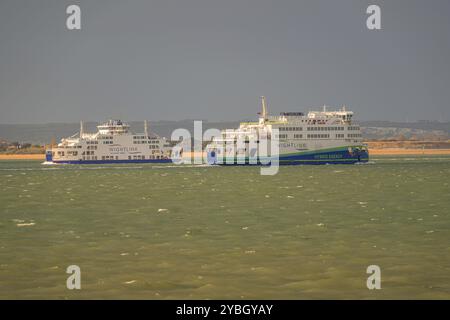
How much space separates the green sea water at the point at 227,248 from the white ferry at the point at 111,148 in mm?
110692

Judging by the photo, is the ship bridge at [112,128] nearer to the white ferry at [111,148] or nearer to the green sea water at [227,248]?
the white ferry at [111,148]

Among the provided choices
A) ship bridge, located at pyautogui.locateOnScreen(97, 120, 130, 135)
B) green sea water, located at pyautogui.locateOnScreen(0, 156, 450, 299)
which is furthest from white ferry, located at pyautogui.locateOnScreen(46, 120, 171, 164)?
green sea water, located at pyautogui.locateOnScreen(0, 156, 450, 299)

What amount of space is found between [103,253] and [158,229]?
18.3 ft

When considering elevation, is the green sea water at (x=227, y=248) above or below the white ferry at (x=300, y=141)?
below

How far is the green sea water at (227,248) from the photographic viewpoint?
52.5 feet

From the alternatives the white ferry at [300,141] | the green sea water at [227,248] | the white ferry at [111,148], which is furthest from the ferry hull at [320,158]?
the green sea water at [227,248]

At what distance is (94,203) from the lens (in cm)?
3809

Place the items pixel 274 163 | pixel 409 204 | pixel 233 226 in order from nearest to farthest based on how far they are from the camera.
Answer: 1. pixel 233 226
2. pixel 409 204
3. pixel 274 163

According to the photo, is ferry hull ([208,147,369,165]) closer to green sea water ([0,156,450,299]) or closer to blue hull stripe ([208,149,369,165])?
blue hull stripe ([208,149,369,165])

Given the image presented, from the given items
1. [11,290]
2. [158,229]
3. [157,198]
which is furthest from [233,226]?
[157,198]

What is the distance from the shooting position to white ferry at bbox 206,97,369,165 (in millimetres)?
109625

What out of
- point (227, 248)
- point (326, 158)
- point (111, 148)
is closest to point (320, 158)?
point (326, 158)

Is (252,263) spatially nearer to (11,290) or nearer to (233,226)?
(11,290)

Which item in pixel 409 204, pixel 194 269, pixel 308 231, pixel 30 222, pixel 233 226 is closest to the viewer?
pixel 194 269
